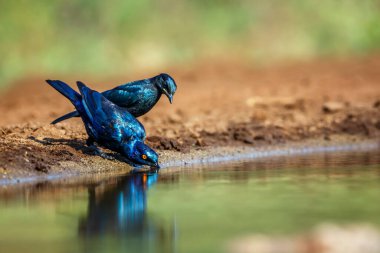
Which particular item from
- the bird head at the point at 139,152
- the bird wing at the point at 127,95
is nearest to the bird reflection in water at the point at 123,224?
the bird head at the point at 139,152

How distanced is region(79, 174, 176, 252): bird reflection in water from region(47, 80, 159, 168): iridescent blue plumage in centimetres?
76

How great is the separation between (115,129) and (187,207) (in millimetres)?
2486

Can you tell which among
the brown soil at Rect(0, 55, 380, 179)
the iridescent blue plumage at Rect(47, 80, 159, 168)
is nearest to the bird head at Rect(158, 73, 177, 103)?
the iridescent blue plumage at Rect(47, 80, 159, 168)

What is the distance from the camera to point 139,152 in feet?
37.5

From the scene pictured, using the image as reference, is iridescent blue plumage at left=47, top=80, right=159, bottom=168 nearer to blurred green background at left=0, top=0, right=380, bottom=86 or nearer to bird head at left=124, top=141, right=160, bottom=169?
bird head at left=124, top=141, right=160, bottom=169

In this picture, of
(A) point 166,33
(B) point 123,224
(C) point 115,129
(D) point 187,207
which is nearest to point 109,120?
(C) point 115,129

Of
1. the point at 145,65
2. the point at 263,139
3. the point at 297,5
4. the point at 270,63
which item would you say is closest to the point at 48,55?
the point at 145,65

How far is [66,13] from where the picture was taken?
2088 cm

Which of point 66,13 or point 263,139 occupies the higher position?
point 66,13

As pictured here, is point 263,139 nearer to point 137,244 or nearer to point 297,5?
point 137,244

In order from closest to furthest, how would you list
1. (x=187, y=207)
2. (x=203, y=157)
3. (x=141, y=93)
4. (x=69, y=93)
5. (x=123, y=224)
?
(x=123, y=224)
(x=187, y=207)
(x=141, y=93)
(x=69, y=93)
(x=203, y=157)

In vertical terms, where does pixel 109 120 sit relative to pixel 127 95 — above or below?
below

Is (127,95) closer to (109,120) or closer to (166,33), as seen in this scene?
(109,120)

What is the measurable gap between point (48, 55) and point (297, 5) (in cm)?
559
